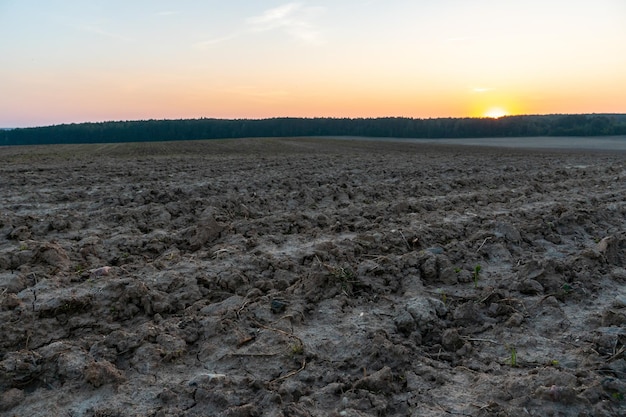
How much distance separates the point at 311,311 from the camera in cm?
418

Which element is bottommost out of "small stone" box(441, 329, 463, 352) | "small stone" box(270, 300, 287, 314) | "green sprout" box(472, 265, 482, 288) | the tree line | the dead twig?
the dead twig

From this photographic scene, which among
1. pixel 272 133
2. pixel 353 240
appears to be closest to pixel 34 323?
pixel 353 240

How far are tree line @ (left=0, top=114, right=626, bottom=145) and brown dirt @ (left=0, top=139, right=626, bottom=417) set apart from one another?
Answer: 207 ft

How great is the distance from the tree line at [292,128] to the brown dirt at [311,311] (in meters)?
63.0

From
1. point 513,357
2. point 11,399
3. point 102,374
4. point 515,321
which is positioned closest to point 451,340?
point 513,357

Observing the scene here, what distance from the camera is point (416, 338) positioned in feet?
12.3

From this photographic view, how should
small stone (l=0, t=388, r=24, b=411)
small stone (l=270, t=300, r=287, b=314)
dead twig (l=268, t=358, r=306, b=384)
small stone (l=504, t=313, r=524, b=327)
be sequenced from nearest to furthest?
small stone (l=0, t=388, r=24, b=411)
dead twig (l=268, t=358, r=306, b=384)
small stone (l=504, t=313, r=524, b=327)
small stone (l=270, t=300, r=287, b=314)

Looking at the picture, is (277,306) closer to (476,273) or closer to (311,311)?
(311,311)

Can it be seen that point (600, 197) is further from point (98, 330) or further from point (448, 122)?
point (448, 122)

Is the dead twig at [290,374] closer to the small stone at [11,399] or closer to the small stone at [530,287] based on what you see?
the small stone at [11,399]

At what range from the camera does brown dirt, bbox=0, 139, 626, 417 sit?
3.01 metres

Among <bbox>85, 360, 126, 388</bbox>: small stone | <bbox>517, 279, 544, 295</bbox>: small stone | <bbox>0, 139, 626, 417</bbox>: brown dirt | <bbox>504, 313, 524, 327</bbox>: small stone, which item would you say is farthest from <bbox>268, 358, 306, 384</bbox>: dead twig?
<bbox>517, 279, 544, 295</bbox>: small stone

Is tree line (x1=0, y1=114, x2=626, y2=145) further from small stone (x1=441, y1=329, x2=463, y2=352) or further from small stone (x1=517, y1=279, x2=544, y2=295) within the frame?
small stone (x1=441, y1=329, x2=463, y2=352)

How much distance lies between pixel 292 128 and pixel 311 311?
76619 mm
